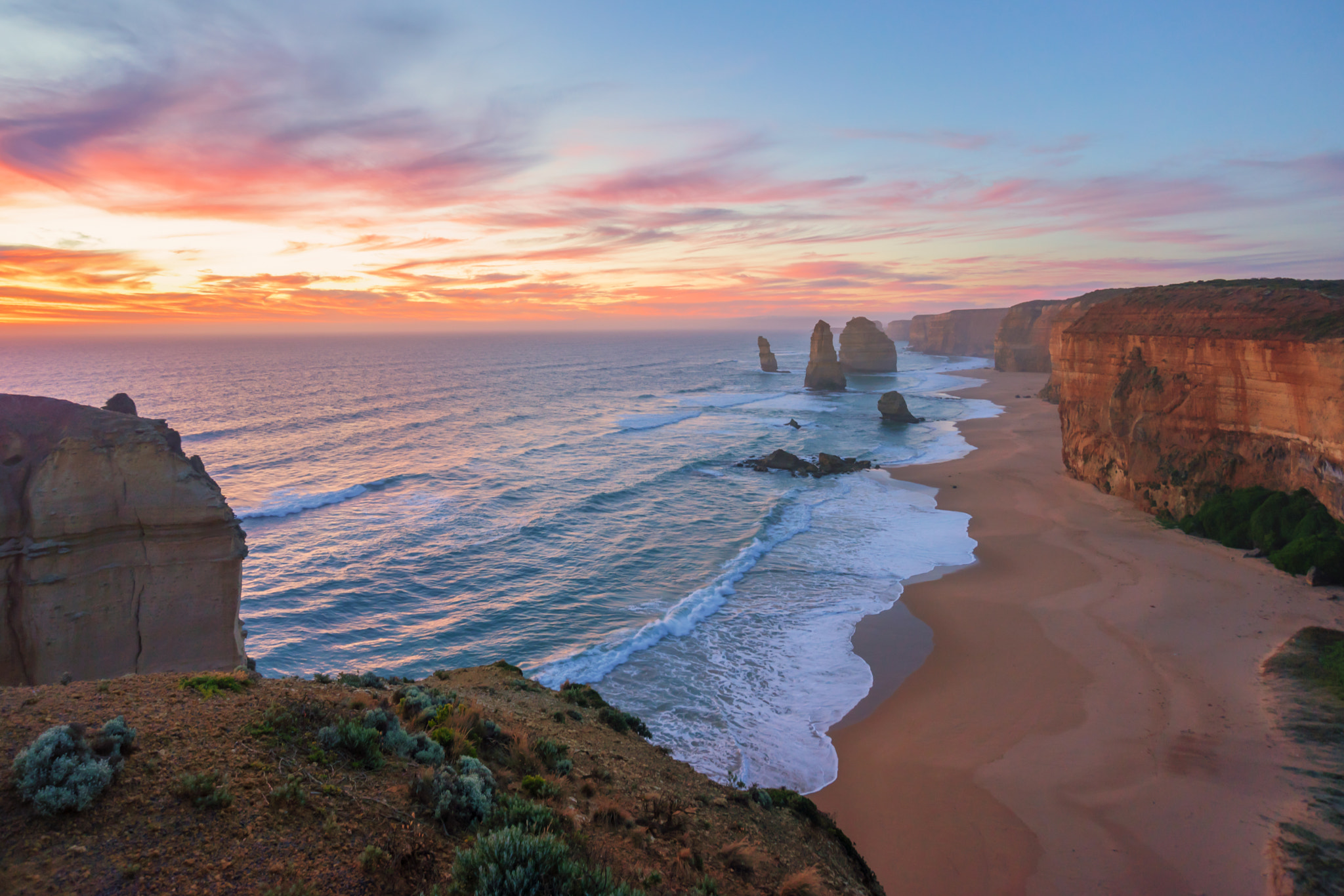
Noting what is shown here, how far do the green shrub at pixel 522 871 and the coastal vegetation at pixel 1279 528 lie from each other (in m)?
23.9

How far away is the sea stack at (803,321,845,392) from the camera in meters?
81.8

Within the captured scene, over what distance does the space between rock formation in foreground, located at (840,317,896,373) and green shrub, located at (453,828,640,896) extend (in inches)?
3933

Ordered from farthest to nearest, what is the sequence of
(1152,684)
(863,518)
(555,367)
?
(555,367), (863,518), (1152,684)

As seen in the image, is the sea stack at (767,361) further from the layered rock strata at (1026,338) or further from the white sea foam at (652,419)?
the white sea foam at (652,419)

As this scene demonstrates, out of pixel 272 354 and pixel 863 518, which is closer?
pixel 863 518

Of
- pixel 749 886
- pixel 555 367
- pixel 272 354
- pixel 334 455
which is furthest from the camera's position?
pixel 272 354

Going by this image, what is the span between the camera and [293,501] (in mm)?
31828

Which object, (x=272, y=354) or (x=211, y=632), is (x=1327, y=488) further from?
(x=272, y=354)

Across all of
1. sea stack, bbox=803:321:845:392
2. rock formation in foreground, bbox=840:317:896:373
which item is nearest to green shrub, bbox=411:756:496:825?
sea stack, bbox=803:321:845:392

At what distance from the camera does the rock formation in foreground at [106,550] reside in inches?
365

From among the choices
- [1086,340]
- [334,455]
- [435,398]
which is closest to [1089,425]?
[1086,340]

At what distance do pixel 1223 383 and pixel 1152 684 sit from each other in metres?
15.4

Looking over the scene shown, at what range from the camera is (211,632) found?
10547 mm

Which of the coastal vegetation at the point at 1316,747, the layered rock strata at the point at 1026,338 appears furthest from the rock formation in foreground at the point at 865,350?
the coastal vegetation at the point at 1316,747
